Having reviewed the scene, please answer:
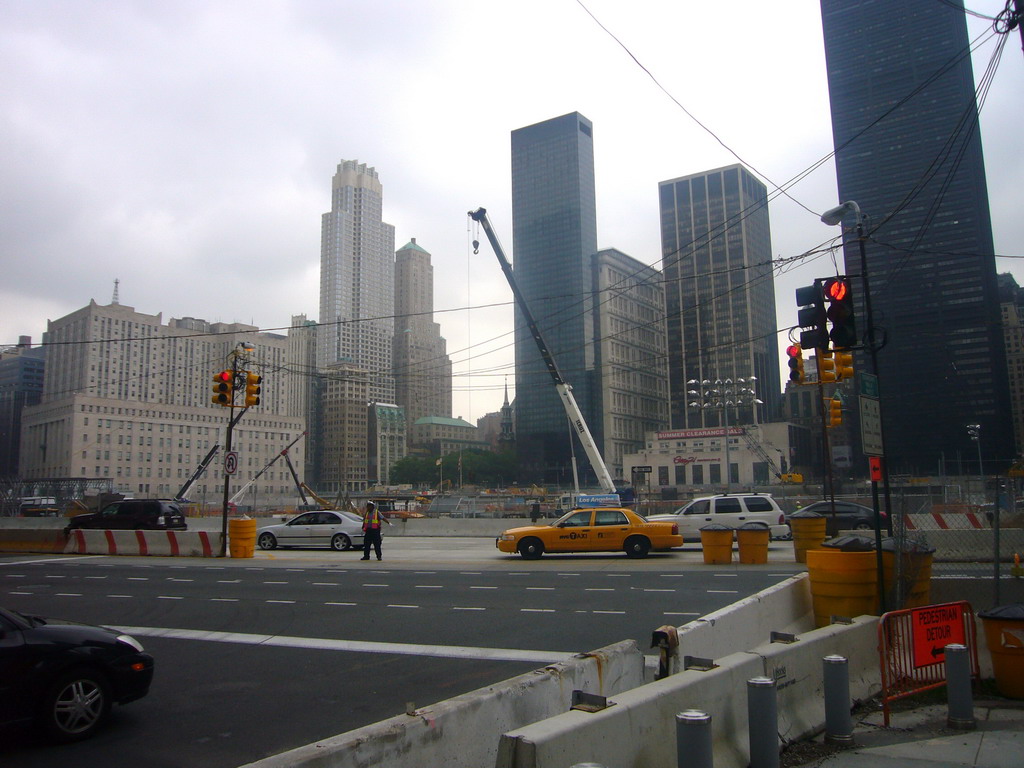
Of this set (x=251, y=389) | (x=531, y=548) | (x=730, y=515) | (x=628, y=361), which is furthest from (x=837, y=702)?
(x=628, y=361)

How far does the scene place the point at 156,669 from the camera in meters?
8.29

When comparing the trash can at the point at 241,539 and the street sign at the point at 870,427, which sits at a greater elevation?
the street sign at the point at 870,427

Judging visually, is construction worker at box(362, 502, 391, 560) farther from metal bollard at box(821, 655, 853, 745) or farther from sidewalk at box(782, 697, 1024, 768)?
metal bollard at box(821, 655, 853, 745)

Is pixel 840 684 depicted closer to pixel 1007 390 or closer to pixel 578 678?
pixel 578 678

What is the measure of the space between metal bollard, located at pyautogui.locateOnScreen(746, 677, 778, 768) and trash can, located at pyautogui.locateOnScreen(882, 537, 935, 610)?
450 cm

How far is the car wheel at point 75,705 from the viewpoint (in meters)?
5.78

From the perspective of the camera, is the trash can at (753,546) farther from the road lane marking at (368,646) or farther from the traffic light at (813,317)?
the road lane marking at (368,646)

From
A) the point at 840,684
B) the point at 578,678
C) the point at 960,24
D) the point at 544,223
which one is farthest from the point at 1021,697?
the point at 544,223

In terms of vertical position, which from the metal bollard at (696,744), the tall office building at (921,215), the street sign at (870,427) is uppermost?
the tall office building at (921,215)

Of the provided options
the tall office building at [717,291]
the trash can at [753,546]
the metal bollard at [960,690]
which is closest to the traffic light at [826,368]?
A: the trash can at [753,546]

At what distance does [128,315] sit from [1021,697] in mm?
106415

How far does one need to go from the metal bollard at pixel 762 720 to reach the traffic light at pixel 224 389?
767 inches

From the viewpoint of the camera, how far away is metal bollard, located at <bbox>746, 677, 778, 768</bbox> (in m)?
4.90

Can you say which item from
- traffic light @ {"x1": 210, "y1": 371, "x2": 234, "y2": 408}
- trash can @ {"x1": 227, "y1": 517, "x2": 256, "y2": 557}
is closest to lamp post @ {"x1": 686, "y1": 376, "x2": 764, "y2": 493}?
trash can @ {"x1": 227, "y1": 517, "x2": 256, "y2": 557}
